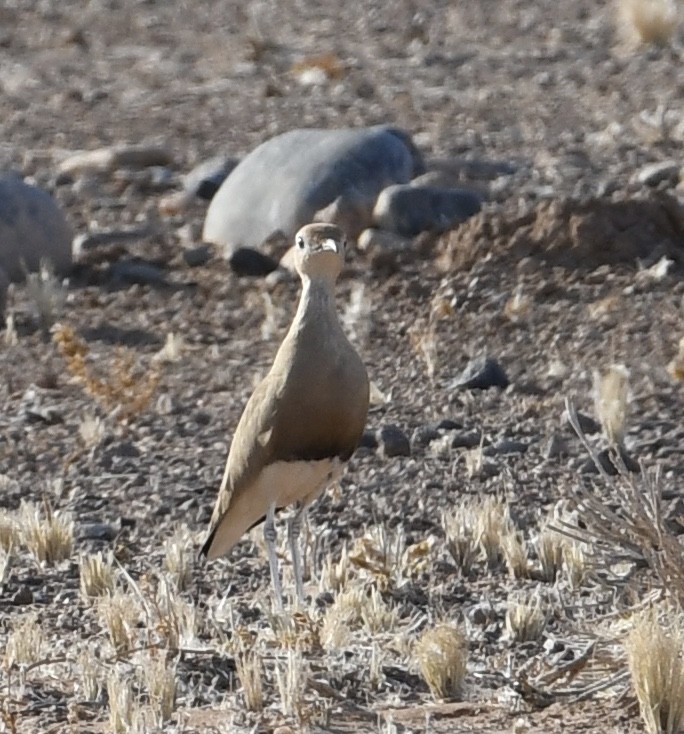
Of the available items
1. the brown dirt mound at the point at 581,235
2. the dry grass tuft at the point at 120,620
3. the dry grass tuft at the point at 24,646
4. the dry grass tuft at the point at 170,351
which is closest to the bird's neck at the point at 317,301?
the dry grass tuft at the point at 120,620

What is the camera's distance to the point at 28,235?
11.8m

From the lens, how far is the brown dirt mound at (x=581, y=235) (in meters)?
10.6

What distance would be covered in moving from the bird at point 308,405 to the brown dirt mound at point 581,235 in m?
4.39

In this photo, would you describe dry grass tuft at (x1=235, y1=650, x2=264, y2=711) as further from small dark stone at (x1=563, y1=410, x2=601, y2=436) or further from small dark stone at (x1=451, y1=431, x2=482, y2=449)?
small dark stone at (x1=563, y1=410, x2=601, y2=436)

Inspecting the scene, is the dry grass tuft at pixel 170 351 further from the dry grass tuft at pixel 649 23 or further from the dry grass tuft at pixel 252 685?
the dry grass tuft at pixel 649 23

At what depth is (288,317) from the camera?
1060 centimetres

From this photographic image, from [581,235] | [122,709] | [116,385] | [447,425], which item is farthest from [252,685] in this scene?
[581,235]

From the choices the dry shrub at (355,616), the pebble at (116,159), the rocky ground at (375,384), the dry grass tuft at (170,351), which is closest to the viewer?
the rocky ground at (375,384)

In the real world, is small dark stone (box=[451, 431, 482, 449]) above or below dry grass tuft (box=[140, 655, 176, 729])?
below

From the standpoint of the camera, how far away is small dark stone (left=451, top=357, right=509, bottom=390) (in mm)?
9164

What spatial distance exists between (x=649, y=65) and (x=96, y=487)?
9.39 m

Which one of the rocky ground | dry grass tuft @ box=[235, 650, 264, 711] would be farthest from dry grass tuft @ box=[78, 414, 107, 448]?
dry grass tuft @ box=[235, 650, 264, 711]

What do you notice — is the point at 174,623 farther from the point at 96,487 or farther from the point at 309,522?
the point at 96,487

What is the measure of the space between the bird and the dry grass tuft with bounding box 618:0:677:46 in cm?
1128
